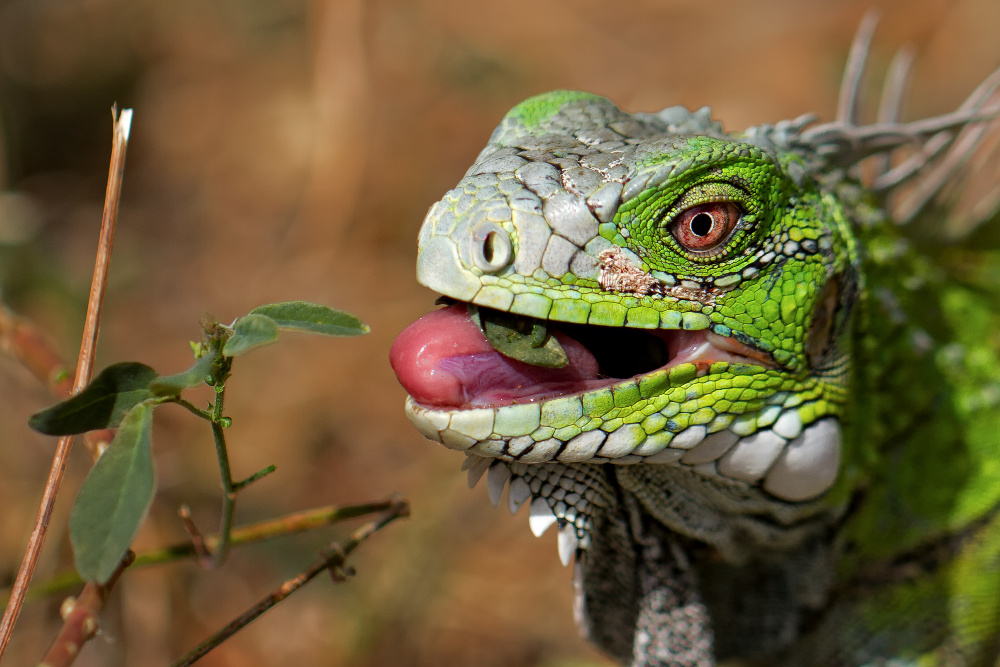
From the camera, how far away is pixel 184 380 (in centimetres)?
156

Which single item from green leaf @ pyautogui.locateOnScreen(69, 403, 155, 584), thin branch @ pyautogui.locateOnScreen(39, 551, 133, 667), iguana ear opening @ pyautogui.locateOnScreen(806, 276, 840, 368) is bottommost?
thin branch @ pyautogui.locateOnScreen(39, 551, 133, 667)

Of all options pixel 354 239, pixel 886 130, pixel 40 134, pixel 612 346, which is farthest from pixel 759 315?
pixel 40 134

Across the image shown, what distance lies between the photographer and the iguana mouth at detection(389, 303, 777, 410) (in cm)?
190

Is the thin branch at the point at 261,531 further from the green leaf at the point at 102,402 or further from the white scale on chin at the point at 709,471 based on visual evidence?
the green leaf at the point at 102,402

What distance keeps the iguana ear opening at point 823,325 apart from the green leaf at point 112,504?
5.24 ft

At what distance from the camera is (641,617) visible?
241 cm

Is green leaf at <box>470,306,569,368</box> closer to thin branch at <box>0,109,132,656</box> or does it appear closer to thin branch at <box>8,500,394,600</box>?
thin branch at <box>8,500,394,600</box>

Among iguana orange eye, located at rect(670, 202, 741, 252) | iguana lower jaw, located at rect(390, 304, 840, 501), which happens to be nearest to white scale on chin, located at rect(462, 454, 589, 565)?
iguana lower jaw, located at rect(390, 304, 840, 501)

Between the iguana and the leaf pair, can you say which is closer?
the leaf pair

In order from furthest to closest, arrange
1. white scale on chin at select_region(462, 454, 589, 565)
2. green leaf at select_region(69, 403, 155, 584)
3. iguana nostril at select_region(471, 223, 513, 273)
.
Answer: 1. white scale on chin at select_region(462, 454, 589, 565)
2. iguana nostril at select_region(471, 223, 513, 273)
3. green leaf at select_region(69, 403, 155, 584)

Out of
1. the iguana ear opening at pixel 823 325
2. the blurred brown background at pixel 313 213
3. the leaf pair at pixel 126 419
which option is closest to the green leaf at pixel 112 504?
the leaf pair at pixel 126 419

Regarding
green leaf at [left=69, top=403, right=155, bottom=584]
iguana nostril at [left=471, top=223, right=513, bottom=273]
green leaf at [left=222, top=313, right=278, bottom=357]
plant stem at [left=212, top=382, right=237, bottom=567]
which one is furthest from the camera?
iguana nostril at [left=471, top=223, right=513, bottom=273]

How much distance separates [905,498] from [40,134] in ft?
27.8

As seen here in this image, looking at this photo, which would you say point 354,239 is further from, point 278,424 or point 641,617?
point 641,617
